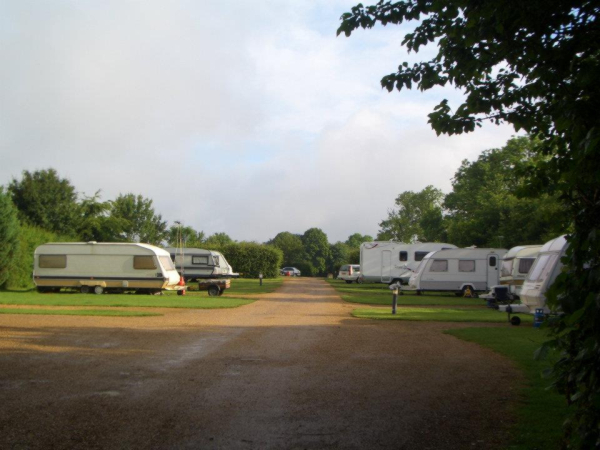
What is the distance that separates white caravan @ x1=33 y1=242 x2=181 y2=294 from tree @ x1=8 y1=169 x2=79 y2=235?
1839 centimetres

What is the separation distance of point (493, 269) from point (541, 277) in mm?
18365

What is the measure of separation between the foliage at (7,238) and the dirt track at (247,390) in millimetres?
17383

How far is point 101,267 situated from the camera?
29422mm

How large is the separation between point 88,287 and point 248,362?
72.3 feet

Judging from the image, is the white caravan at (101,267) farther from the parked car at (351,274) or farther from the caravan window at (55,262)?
the parked car at (351,274)

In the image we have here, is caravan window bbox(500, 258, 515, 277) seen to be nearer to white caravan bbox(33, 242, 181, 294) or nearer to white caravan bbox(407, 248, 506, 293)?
white caravan bbox(407, 248, 506, 293)

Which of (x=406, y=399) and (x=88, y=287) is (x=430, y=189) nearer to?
(x=88, y=287)

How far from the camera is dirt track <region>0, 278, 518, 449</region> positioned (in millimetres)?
5715

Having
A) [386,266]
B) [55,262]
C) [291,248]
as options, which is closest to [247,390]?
[55,262]

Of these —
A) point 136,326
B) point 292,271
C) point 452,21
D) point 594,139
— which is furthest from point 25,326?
point 292,271

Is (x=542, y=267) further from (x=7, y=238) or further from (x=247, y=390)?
(x=7, y=238)

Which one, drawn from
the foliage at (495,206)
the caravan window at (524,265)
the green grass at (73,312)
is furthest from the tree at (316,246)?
the green grass at (73,312)

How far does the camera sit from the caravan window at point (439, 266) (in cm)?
3359

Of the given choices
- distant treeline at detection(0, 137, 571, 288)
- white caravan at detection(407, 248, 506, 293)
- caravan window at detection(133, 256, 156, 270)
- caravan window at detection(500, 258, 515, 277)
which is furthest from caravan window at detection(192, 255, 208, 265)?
caravan window at detection(500, 258, 515, 277)
